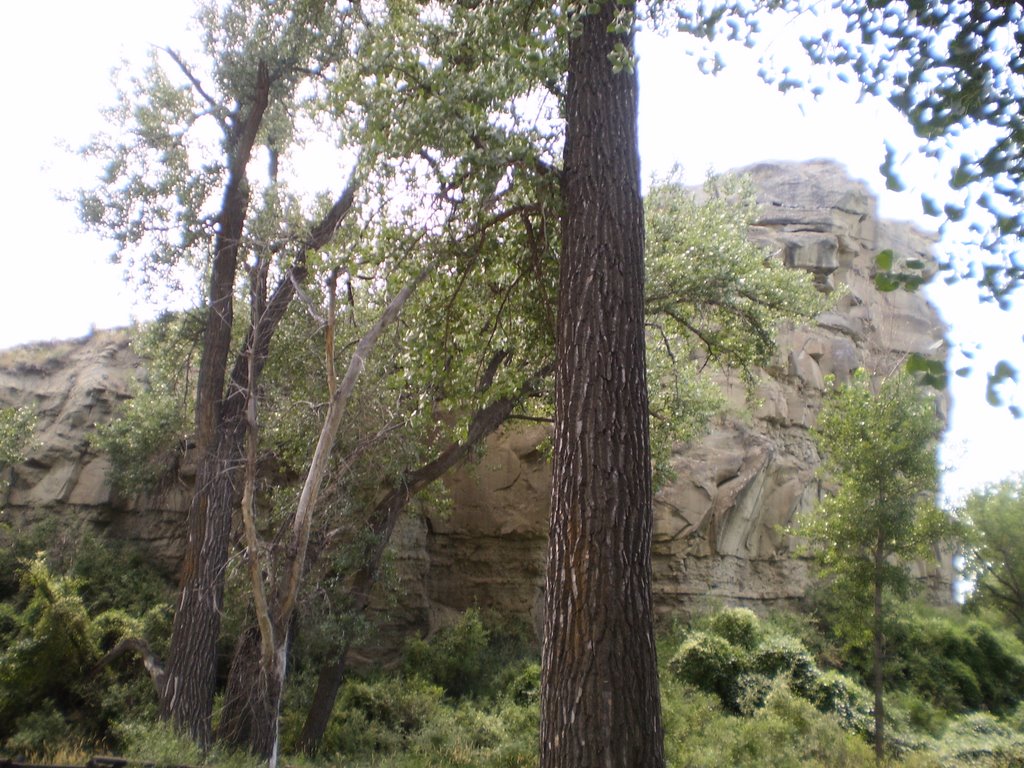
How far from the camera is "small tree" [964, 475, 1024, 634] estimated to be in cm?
2506

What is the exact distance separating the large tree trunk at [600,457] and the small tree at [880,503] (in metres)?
8.90

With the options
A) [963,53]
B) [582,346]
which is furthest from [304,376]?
[963,53]

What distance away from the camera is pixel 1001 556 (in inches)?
1001

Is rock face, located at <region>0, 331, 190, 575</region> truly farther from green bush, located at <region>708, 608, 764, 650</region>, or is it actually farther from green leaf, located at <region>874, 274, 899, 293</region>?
green leaf, located at <region>874, 274, 899, 293</region>

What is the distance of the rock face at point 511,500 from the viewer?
59.8 feet

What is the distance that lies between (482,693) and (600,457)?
11736mm

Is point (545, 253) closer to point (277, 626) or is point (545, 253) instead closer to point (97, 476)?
point (277, 626)

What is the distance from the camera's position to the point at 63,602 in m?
12.8

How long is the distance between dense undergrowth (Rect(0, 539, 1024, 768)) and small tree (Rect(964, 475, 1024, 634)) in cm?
727

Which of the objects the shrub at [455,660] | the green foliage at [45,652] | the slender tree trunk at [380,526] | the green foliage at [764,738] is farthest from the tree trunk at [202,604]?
the green foliage at [764,738]

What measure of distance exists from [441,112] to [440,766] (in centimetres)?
826

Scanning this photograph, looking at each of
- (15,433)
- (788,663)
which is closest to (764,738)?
(788,663)

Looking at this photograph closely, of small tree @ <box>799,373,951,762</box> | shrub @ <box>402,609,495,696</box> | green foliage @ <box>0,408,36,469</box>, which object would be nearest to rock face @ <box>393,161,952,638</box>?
shrub @ <box>402,609,495,696</box>

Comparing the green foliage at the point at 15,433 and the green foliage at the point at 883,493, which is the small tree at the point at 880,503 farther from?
the green foliage at the point at 15,433
